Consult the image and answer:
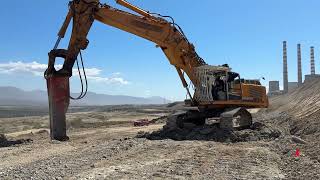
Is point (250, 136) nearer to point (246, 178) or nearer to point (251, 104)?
point (251, 104)

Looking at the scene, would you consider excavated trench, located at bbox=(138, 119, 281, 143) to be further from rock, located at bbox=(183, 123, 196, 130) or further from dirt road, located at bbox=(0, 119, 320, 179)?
dirt road, located at bbox=(0, 119, 320, 179)

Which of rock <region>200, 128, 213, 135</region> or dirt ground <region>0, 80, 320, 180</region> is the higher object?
rock <region>200, 128, 213, 135</region>

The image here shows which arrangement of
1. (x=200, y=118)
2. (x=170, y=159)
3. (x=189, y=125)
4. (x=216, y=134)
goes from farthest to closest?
(x=200, y=118), (x=189, y=125), (x=216, y=134), (x=170, y=159)

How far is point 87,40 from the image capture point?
1820cm

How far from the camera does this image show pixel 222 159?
1317 cm

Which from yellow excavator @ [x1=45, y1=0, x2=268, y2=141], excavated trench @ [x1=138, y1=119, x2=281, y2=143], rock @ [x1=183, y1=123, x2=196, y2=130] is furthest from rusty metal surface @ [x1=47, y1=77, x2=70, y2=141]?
rock @ [x1=183, y1=123, x2=196, y2=130]

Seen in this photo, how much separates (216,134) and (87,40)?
5.70 meters

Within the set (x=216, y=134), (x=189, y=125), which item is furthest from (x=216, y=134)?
(x=189, y=125)

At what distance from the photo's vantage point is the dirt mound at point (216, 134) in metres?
18.2

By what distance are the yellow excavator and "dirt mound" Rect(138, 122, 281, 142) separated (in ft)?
1.53

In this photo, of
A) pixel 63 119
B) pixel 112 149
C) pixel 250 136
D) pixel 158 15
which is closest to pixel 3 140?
pixel 63 119

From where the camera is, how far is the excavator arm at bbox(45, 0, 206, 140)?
17.5m

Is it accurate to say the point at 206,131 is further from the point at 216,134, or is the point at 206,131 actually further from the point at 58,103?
the point at 58,103

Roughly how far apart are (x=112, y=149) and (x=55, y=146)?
242cm
